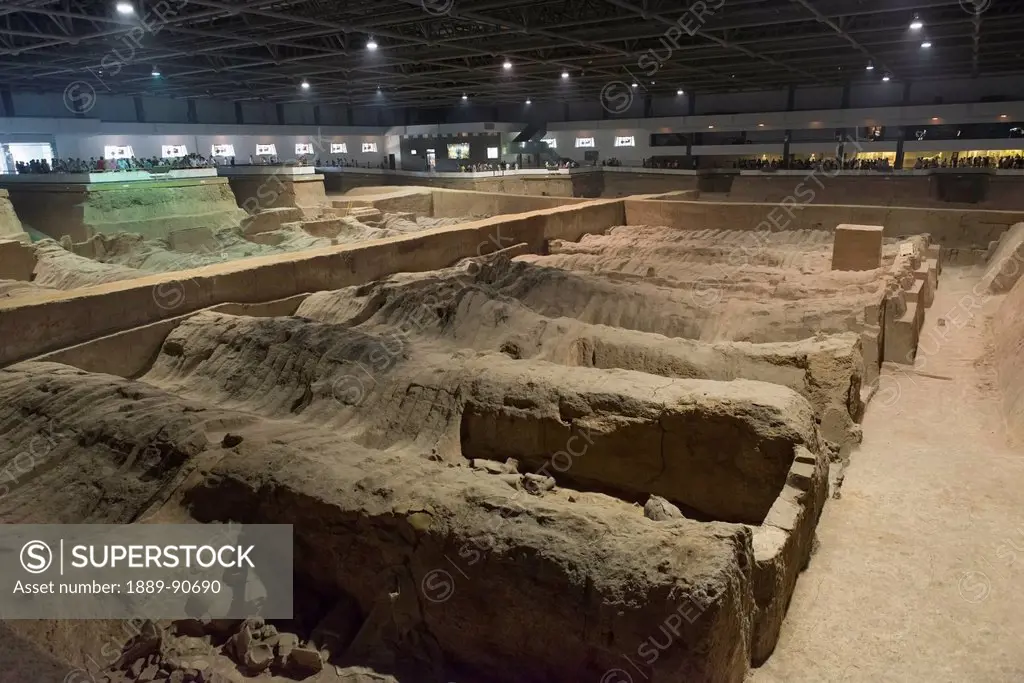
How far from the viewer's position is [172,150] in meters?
24.3

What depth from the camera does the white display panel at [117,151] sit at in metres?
21.5

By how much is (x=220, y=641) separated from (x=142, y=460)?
1.47 metres

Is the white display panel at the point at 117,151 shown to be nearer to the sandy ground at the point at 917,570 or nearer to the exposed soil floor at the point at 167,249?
the exposed soil floor at the point at 167,249

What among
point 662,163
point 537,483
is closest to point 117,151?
point 662,163

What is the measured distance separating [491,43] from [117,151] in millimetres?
14469

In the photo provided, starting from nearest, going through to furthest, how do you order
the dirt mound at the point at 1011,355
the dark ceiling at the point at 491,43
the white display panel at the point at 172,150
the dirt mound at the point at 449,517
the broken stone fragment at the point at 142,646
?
the dirt mound at the point at 449,517 → the broken stone fragment at the point at 142,646 → the dirt mound at the point at 1011,355 → the dark ceiling at the point at 491,43 → the white display panel at the point at 172,150

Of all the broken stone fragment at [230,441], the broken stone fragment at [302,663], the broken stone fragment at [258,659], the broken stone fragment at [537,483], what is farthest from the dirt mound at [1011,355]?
the broken stone fragment at [230,441]

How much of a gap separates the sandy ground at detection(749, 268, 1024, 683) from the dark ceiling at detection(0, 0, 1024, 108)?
25.3 ft

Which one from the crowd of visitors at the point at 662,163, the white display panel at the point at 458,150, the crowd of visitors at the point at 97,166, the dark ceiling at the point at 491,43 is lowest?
the crowd of visitors at the point at 662,163

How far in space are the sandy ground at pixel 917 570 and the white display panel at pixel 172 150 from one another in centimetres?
2475

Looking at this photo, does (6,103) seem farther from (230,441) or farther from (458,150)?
(230,441)

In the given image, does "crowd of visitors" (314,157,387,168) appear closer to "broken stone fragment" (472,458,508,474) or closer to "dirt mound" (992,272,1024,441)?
"dirt mound" (992,272,1024,441)

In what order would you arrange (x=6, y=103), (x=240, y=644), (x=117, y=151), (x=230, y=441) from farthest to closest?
(x=117, y=151), (x=6, y=103), (x=230, y=441), (x=240, y=644)

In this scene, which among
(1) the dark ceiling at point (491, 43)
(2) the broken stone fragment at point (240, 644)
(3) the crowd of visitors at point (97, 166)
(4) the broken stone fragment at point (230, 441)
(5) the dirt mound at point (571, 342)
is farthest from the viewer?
(3) the crowd of visitors at point (97, 166)
